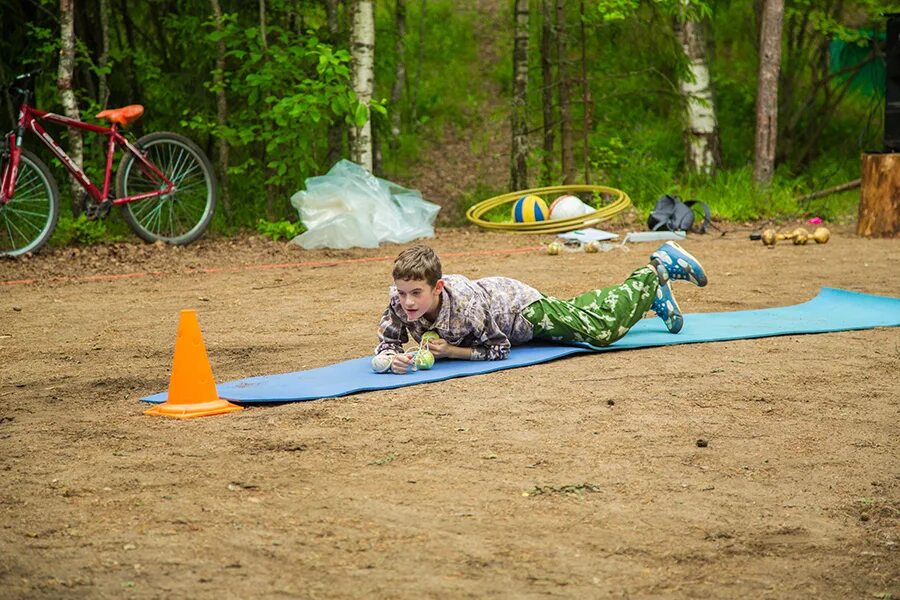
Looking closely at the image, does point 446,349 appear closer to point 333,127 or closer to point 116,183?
point 116,183

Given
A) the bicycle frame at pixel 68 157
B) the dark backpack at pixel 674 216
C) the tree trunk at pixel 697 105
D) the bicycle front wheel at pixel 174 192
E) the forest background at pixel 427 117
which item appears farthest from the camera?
the tree trunk at pixel 697 105

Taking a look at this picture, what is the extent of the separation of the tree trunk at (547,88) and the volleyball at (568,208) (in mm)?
1622

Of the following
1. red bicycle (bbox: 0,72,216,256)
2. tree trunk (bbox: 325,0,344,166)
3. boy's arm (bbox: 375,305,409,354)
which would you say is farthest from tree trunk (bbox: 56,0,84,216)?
boy's arm (bbox: 375,305,409,354)

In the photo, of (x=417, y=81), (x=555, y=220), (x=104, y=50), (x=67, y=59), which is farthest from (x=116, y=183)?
(x=417, y=81)

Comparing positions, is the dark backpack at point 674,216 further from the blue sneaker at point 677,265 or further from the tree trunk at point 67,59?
the tree trunk at point 67,59

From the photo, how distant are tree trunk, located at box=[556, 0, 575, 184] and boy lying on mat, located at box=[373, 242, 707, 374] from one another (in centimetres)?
652

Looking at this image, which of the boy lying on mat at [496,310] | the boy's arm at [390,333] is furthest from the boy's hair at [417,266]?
the boy's arm at [390,333]

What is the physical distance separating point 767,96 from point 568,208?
2789mm

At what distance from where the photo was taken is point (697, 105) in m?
13.1

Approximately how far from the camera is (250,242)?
10.6 meters

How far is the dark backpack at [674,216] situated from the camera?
10.8 m

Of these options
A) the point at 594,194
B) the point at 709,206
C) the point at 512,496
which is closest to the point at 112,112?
the point at 594,194

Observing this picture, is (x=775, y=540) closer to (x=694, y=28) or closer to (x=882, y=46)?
(x=694, y=28)

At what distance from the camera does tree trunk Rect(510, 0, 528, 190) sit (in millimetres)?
12453
